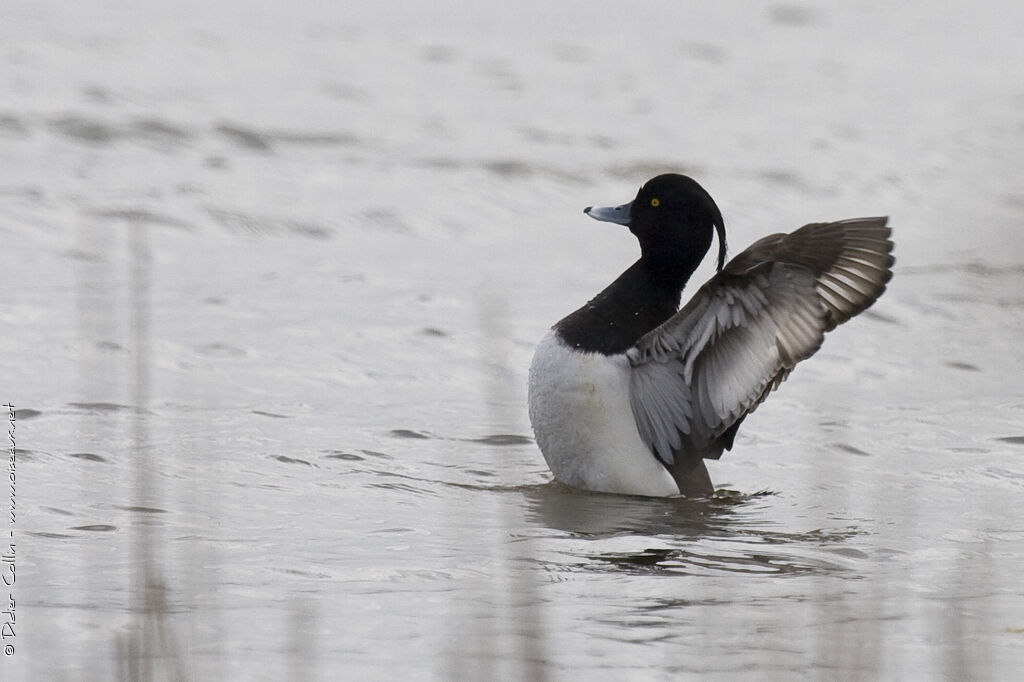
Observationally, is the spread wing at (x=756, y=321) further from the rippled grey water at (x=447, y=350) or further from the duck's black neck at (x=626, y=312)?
the rippled grey water at (x=447, y=350)

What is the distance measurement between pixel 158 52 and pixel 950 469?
1088 cm

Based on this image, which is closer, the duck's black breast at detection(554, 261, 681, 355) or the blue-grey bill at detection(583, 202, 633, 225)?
the duck's black breast at detection(554, 261, 681, 355)

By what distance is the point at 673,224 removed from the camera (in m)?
6.55

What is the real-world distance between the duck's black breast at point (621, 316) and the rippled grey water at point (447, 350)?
0.49 meters

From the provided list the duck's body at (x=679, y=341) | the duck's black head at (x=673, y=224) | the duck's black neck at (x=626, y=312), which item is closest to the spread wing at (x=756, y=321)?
the duck's body at (x=679, y=341)

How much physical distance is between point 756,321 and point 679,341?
338mm

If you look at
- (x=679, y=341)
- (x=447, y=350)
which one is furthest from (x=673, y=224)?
(x=447, y=350)

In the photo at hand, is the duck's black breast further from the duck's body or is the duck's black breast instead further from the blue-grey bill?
the blue-grey bill

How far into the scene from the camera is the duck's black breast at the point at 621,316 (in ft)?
20.9

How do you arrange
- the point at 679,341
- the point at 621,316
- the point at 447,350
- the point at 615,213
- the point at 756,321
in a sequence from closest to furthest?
the point at 756,321 < the point at 679,341 < the point at 621,316 < the point at 615,213 < the point at 447,350

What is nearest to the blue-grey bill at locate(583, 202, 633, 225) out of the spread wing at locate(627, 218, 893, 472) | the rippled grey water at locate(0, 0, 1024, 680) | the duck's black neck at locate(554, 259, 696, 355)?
the duck's black neck at locate(554, 259, 696, 355)

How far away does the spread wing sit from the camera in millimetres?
5922

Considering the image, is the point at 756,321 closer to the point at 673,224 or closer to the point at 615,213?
the point at 673,224

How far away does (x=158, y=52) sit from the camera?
16203mm
